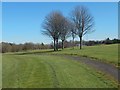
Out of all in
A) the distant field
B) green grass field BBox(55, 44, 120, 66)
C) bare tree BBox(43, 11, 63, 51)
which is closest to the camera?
green grass field BBox(55, 44, 120, 66)

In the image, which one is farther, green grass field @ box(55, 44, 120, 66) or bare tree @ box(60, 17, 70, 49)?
bare tree @ box(60, 17, 70, 49)

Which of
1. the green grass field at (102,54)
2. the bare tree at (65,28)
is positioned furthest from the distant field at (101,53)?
the bare tree at (65,28)

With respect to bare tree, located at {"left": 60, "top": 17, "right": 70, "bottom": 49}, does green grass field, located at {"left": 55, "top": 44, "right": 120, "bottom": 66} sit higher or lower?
lower

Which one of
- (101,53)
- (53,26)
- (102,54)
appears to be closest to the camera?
(102,54)

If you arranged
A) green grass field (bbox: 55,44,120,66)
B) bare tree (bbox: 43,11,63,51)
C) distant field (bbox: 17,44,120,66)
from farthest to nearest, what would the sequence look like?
bare tree (bbox: 43,11,63,51)
distant field (bbox: 17,44,120,66)
green grass field (bbox: 55,44,120,66)

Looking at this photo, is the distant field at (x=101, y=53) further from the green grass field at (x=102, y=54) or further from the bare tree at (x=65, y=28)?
the bare tree at (x=65, y=28)

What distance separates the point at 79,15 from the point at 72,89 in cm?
6350

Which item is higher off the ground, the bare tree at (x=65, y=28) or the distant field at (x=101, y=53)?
the bare tree at (x=65, y=28)

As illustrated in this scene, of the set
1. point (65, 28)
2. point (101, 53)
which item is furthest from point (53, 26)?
point (101, 53)

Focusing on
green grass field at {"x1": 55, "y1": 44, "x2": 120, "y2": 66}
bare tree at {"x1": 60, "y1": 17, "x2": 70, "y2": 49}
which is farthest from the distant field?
bare tree at {"x1": 60, "y1": 17, "x2": 70, "y2": 49}

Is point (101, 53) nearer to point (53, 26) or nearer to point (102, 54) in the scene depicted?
point (102, 54)

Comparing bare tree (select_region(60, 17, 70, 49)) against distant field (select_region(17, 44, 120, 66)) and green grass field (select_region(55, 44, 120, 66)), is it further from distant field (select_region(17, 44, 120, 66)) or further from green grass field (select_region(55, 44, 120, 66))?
green grass field (select_region(55, 44, 120, 66))

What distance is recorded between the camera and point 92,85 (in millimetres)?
12656

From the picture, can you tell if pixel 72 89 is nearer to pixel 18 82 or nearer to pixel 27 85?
pixel 27 85
